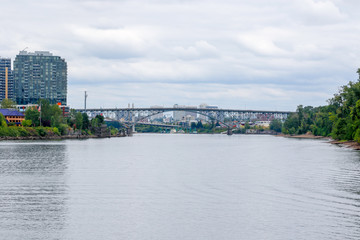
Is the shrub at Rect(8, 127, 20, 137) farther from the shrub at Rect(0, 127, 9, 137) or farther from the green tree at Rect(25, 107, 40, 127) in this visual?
the green tree at Rect(25, 107, 40, 127)

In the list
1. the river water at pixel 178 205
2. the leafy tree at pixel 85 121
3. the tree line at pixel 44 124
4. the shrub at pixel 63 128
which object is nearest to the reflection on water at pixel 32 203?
the river water at pixel 178 205

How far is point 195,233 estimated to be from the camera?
60.5 ft

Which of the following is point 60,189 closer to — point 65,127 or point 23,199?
point 23,199

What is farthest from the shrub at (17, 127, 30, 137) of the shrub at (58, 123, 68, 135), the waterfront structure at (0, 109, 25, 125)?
the waterfront structure at (0, 109, 25, 125)

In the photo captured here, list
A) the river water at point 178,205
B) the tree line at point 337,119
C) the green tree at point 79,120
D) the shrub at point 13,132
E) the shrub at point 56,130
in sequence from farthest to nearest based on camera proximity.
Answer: the green tree at point 79,120
the shrub at point 56,130
the shrub at point 13,132
the tree line at point 337,119
the river water at point 178,205

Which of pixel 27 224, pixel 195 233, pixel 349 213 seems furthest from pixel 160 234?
pixel 349 213

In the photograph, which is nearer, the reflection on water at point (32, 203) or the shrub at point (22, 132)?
the reflection on water at point (32, 203)

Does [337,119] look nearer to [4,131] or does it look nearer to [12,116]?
[4,131]

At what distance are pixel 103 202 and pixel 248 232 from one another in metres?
8.22

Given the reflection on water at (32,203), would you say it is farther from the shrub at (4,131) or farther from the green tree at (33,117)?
the green tree at (33,117)

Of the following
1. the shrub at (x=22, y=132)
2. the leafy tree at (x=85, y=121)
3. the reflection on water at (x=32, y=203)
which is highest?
the leafy tree at (x=85, y=121)

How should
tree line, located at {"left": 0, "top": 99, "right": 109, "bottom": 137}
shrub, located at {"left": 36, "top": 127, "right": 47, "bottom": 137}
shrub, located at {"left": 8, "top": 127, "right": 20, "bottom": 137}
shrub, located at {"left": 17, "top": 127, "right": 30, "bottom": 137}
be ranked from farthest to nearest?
shrub, located at {"left": 36, "top": 127, "right": 47, "bottom": 137}, shrub, located at {"left": 17, "top": 127, "right": 30, "bottom": 137}, tree line, located at {"left": 0, "top": 99, "right": 109, "bottom": 137}, shrub, located at {"left": 8, "top": 127, "right": 20, "bottom": 137}

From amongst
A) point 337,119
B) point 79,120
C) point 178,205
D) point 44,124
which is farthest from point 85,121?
point 178,205

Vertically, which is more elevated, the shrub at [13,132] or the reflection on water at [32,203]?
the shrub at [13,132]
